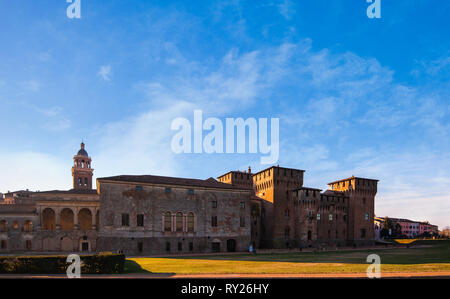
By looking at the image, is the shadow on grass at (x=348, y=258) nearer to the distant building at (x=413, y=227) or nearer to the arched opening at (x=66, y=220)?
the arched opening at (x=66, y=220)

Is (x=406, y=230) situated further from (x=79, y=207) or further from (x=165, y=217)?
(x=79, y=207)

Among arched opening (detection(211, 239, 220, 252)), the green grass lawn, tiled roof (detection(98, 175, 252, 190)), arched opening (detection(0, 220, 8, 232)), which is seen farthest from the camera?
arched opening (detection(211, 239, 220, 252))

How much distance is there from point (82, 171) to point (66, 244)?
45.2 m

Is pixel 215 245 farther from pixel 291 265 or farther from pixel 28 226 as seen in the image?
pixel 28 226

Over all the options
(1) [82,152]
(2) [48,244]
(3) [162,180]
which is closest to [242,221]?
(3) [162,180]

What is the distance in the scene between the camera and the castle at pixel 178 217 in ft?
145

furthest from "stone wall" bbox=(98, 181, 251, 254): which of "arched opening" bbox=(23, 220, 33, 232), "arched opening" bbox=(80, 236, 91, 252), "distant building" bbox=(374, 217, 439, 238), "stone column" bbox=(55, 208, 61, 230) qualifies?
"distant building" bbox=(374, 217, 439, 238)

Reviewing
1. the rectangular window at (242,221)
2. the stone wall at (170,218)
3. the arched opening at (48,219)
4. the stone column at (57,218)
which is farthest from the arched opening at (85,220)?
the rectangular window at (242,221)

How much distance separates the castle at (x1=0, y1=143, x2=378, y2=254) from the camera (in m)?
44.2

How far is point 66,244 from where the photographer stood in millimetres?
44281

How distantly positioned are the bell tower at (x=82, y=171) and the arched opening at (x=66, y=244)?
4221 centimetres

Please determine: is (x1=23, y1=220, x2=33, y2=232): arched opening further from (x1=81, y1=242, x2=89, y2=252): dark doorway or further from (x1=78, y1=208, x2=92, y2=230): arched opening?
(x1=81, y1=242, x2=89, y2=252): dark doorway

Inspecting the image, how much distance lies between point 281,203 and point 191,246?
22.6 metres

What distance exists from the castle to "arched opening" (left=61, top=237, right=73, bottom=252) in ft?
0.43
